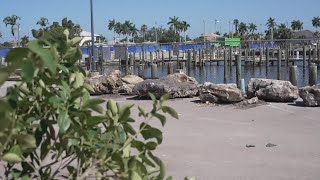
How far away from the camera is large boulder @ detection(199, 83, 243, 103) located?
13.5m

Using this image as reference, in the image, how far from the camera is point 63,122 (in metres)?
1.60

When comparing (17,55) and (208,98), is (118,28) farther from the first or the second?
(17,55)

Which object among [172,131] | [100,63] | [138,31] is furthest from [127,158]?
[138,31]

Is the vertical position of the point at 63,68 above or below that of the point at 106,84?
above

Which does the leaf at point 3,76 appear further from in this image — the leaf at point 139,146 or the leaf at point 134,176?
the leaf at point 139,146

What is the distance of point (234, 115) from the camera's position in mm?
11578

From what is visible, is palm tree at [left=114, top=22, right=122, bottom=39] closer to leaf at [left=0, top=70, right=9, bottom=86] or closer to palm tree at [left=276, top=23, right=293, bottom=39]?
palm tree at [left=276, top=23, right=293, bottom=39]

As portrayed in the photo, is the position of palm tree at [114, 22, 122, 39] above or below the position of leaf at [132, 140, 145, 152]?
above

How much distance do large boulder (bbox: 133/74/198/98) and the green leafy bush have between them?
497 inches

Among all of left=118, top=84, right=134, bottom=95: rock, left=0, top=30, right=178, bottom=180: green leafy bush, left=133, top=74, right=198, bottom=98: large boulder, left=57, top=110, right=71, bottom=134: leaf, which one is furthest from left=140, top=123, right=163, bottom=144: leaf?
left=118, top=84, right=134, bottom=95: rock

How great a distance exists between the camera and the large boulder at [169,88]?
14.7m

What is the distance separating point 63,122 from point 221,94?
12113mm

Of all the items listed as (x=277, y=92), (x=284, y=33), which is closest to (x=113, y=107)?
(x=277, y=92)

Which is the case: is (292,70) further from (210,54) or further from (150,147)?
(210,54)
